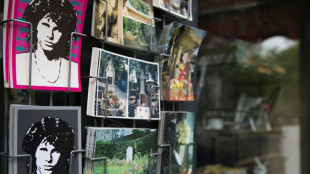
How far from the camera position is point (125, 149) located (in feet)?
2.11

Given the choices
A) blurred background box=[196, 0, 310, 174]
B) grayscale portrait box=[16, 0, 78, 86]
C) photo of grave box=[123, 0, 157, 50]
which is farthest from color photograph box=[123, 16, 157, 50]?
blurred background box=[196, 0, 310, 174]

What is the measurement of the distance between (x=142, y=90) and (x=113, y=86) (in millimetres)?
83

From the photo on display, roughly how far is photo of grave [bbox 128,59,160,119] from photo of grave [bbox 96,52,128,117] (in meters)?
0.02

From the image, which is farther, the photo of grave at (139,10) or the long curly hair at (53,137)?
the photo of grave at (139,10)

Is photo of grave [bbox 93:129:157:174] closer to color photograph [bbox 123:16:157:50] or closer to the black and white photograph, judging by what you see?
the black and white photograph

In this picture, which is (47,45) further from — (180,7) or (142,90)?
(180,7)

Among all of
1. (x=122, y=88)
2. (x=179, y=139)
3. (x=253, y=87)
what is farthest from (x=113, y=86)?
(x=253, y=87)

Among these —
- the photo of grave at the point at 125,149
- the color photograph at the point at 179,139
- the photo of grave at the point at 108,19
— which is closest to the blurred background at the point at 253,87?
the color photograph at the point at 179,139

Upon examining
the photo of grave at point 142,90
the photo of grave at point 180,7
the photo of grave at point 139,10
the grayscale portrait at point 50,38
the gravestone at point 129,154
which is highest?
the photo of grave at point 180,7

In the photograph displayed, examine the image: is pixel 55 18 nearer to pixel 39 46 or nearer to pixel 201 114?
pixel 39 46

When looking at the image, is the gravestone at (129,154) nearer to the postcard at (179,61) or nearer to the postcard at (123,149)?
the postcard at (123,149)

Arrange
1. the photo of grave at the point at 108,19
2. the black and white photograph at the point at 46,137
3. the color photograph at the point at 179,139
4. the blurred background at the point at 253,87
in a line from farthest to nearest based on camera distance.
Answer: the blurred background at the point at 253,87, the color photograph at the point at 179,139, the photo of grave at the point at 108,19, the black and white photograph at the point at 46,137

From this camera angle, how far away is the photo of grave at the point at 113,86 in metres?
0.60

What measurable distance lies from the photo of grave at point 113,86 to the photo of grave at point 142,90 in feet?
0.06
